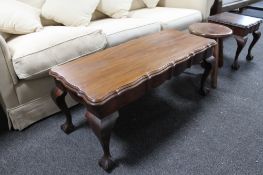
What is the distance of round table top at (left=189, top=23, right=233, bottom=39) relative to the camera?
5.37 ft

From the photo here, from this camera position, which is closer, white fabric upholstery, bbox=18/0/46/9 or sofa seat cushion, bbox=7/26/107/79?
sofa seat cushion, bbox=7/26/107/79

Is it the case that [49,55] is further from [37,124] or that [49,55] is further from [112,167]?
[112,167]

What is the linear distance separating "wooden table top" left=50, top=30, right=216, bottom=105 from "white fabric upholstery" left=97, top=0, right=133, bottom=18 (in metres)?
0.65

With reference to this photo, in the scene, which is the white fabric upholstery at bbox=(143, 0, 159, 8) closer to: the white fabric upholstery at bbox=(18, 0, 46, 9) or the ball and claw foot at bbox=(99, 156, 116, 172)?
the white fabric upholstery at bbox=(18, 0, 46, 9)

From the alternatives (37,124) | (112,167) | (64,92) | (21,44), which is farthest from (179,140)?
(21,44)

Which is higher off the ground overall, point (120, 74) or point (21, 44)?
point (21, 44)

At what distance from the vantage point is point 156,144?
4.25 ft

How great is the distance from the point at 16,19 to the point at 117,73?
0.83 metres

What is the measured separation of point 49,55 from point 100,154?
65 cm

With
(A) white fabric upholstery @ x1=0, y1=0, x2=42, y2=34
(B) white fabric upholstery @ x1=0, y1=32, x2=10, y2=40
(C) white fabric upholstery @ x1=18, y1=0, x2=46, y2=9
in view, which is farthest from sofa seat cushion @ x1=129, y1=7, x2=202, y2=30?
(B) white fabric upholstery @ x1=0, y1=32, x2=10, y2=40

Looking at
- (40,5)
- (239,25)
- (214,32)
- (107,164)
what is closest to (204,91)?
(214,32)

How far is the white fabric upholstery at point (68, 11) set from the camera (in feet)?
5.67

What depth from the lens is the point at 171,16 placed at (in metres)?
2.03

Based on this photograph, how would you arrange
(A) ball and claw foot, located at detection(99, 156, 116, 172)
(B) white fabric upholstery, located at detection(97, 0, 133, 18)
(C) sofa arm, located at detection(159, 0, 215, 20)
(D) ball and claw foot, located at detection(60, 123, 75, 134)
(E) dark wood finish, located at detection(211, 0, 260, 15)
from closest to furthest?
(A) ball and claw foot, located at detection(99, 156, 116, 172), (D) ball and claw foot, located at detection(60, 123, 75, 134), (B) white fabric upholstery, located at detection(97, 0, 133, 18), (C) sofa arm, located at detection(159, 0, 215, 20), (E) dark wood finish, located at detection(211, 0, 260, 15)
